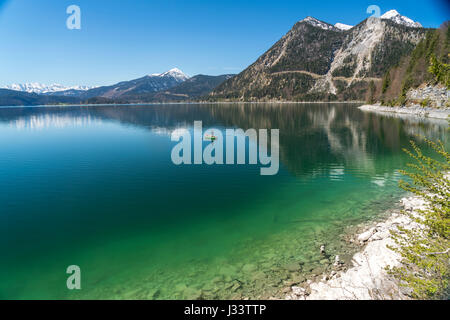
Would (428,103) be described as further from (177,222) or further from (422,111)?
(177,222)

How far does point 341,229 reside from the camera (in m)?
22.1

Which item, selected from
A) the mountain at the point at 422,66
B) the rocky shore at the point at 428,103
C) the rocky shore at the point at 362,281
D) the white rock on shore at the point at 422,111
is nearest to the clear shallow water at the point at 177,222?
the rocky shore at the point at 362,281

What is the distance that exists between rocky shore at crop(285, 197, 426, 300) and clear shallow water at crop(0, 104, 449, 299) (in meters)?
1.19

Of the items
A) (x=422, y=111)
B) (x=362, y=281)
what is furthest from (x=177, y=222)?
(x=422, y=111)

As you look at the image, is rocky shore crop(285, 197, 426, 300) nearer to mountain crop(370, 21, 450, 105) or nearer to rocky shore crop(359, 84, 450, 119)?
rocky shore crop(359, 84, 450, 119)

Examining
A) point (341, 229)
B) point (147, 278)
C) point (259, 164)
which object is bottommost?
point (147, 278)

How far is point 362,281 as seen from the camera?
1447cm

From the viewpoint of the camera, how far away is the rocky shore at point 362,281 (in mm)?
13469

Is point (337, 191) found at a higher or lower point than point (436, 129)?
lower

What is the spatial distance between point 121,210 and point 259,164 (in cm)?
2577

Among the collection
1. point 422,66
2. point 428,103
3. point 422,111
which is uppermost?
point 422,66

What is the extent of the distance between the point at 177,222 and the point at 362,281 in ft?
53.1
